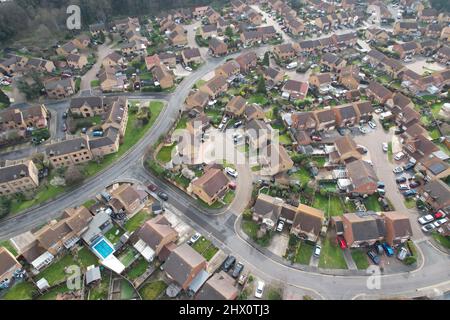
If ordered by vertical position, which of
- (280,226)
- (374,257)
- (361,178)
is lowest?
(374,257)

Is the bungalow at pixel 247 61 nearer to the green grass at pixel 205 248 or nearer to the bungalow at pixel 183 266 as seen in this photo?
the green grass at pixel 205 248

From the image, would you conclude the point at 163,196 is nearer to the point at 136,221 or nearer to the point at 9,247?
the point at 136,221

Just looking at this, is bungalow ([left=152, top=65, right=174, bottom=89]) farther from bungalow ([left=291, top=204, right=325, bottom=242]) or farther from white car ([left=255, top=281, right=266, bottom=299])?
white car ([left=255, top=281, right=266, bottom=299])

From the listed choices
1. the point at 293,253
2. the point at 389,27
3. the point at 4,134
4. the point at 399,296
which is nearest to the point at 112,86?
the point at 4,134

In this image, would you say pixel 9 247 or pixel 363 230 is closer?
pixel 363 230

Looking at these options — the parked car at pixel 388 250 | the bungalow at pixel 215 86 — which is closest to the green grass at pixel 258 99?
the bungalow at pixel 215 86

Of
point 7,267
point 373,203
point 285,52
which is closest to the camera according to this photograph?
point 7,267

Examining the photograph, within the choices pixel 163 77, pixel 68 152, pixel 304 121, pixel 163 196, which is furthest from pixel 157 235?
pixel 163 77

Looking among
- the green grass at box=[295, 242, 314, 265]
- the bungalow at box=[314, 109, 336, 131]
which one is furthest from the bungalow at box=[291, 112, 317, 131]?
the green grass at box=[295, 242, 314, 265]
